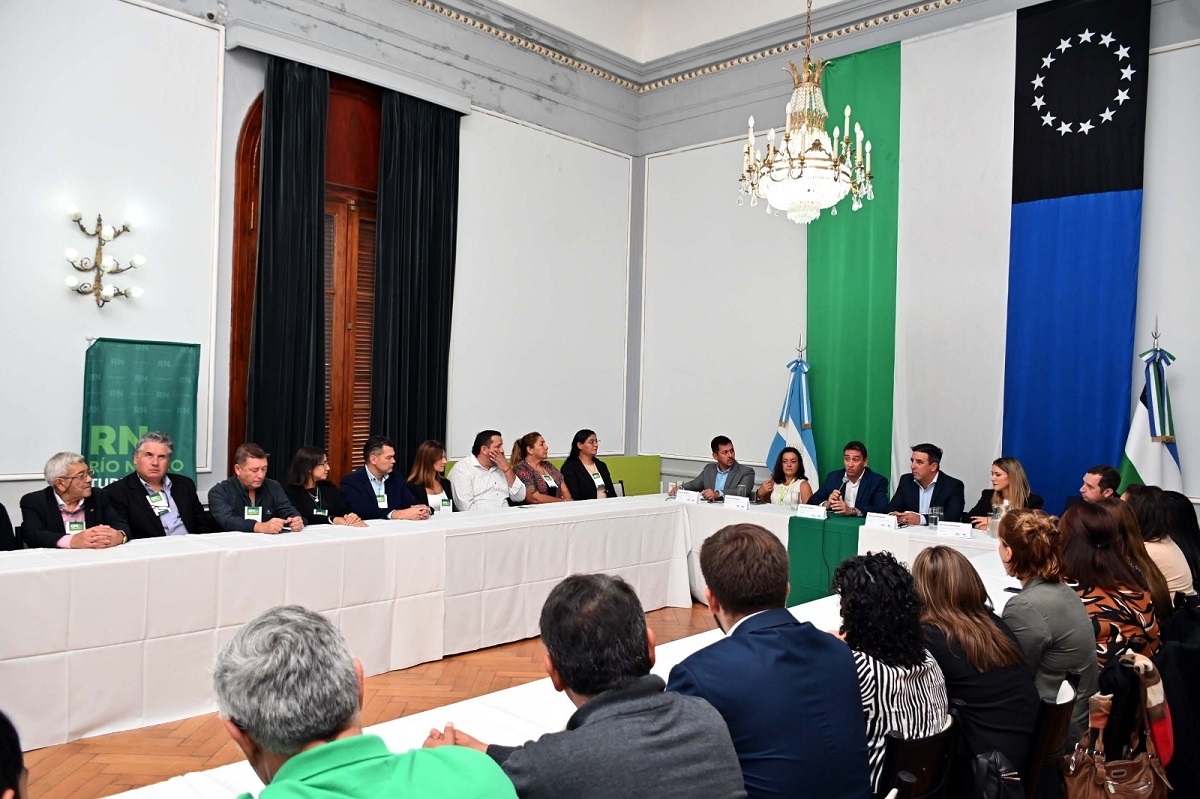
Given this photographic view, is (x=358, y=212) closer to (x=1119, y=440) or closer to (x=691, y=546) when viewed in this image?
(x=691, y=546)

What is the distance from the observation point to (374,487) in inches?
208

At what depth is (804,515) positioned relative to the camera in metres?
5.55

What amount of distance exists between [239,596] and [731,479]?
384cm

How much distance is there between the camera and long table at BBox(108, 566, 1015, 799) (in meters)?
1.77

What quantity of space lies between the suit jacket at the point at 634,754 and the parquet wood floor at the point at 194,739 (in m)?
2.46

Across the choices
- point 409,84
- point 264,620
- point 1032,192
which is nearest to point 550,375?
point 409,84

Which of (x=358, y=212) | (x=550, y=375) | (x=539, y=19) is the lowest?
(x=550, y=375)

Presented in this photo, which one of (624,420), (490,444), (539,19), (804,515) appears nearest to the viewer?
(804,515)

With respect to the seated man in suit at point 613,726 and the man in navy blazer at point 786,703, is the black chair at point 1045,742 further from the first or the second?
the seated man in suit at point 613,726

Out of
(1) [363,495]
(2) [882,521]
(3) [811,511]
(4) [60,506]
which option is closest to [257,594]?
(4) [60,506]

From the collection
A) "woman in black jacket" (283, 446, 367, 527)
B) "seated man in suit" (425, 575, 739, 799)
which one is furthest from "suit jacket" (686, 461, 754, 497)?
"seated man in suit" (425, 575, 739, 799)

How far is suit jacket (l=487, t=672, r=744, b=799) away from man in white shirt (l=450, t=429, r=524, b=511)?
4528mm

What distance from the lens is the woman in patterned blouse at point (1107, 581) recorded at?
278cm

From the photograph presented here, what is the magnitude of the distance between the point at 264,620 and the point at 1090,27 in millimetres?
6894
